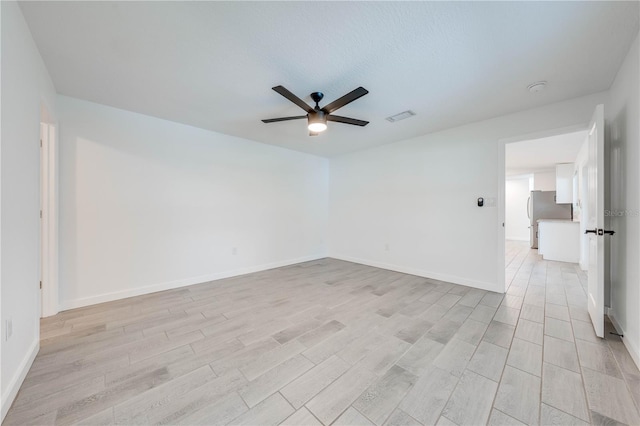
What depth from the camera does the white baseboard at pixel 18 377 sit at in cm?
140

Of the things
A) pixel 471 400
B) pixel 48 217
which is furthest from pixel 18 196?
pixel 471 400

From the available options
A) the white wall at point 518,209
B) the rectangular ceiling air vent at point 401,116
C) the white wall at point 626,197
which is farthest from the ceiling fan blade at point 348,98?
the white wall at point 518,209

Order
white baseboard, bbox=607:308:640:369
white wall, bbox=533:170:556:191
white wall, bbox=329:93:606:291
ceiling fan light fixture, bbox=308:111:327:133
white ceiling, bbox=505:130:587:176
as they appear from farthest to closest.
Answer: white wall, bbox=533:170:556:191, white ceiling, bbox=505:130:587:176, white wall, bbox=329:93:606:291, ceiling fan light fixture, bbox=308:111:327:133, white baseboard, bbox=607:308:640:369

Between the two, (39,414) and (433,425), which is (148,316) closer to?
(39,414)

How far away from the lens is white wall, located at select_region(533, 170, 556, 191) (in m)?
7.41

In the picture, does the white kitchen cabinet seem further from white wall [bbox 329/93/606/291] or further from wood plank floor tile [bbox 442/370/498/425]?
wood plank floor tile [bbox 442/370/498/425]

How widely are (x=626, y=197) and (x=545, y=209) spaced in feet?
19.7

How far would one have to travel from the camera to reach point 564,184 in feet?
20.9

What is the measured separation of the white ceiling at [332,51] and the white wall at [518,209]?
7918 millimetres

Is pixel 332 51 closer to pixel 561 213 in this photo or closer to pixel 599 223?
pixel 599 223

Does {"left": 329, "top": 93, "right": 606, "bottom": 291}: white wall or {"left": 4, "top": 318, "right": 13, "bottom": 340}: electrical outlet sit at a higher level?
{"left": 329, "top": 93, "right": 606, "bottom": 291}: white wall

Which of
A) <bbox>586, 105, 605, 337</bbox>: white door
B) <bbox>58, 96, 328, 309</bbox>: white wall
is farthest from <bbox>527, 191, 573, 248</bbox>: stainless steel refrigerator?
<bbox>58, 96, 328, 309</bbox>: white wall

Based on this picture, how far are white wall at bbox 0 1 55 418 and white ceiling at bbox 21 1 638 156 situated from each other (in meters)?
0.27

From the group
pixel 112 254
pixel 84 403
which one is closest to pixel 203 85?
pixel 112 254
